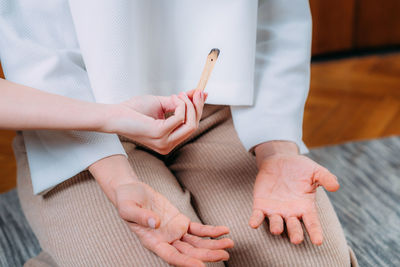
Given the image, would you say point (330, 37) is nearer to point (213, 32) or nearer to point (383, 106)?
point (383, 106)

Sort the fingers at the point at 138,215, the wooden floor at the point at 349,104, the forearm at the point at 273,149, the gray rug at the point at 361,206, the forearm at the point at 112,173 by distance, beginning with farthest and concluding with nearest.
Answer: the wooden floor at the point at 349,104 → the gray rug at the point at 361,206 → the forearm at the point at 273,149 → the forearm at the point at 112,173 → the fingers at the point at 138,215

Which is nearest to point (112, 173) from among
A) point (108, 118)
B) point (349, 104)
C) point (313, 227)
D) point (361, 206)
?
point (108, 118)

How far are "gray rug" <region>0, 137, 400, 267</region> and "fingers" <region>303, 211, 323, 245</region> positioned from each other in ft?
1.25

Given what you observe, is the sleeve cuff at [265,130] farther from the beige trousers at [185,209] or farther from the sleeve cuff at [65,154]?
the sleeve cuff at [65,154]

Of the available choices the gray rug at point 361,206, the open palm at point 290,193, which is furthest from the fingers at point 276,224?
the gray rug at point 361,206

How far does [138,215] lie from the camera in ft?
1.84

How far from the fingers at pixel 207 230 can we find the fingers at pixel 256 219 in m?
0.05

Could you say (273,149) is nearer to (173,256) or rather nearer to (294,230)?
(294,230)

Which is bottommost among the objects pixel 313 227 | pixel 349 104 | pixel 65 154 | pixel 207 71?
pixel 349 104

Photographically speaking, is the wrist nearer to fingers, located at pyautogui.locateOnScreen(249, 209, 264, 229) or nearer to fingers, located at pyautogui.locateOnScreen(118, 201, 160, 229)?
fingers, located at pyautogui.locateOnScreen(118, 201, 160, 229)

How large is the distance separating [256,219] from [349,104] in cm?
125

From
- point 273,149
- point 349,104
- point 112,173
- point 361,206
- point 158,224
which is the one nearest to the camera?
point 158,224

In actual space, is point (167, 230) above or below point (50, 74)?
below

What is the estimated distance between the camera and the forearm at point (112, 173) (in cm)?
65
